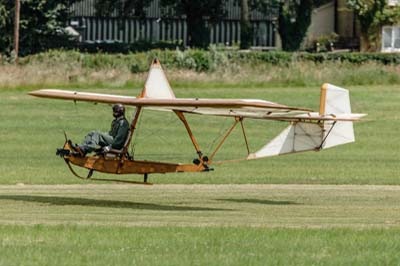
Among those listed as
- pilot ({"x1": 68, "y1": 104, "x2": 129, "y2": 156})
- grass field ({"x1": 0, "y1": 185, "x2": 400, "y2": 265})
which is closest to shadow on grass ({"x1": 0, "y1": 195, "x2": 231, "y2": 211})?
grass field ({"x1": 0, "y1": 185, "x2": 400, "y2": 265})

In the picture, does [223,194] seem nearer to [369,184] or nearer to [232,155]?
[369,184]

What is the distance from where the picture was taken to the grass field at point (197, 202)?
15.8m

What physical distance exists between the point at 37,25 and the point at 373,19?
17416 millimetres

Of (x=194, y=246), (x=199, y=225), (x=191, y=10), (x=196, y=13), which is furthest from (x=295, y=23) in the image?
(x=194, y=246)

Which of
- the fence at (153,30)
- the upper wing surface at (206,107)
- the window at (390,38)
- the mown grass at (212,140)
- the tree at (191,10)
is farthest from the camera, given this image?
the fence at (153,30)

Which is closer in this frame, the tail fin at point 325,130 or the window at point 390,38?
the tail fin at point 325,130

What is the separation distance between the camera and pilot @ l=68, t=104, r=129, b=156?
22.7 meters

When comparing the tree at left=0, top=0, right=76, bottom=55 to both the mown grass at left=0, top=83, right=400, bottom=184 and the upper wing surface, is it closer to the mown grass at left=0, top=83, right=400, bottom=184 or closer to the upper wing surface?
the mown grass at left=0, top=83, right=400, bottom=184

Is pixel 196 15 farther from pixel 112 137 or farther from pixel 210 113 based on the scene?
pixel 112 137

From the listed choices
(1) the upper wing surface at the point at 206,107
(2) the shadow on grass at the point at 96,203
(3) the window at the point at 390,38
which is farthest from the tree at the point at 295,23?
(2) the shadow on grass at the point at 96,203

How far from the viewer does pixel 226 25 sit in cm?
8250

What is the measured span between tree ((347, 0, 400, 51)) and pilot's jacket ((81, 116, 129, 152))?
47.6 m

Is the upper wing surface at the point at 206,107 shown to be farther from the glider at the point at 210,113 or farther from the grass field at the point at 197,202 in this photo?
the grass field at the point at 197,202

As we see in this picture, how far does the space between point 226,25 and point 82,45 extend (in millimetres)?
15415
